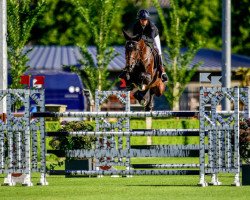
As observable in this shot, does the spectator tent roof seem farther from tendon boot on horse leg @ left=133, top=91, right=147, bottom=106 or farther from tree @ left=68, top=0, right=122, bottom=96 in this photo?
tendon boot on horse leg @ left=133, top=91, right=147, bottom=106

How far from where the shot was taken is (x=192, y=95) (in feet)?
180

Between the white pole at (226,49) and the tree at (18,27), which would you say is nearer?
the white pole at (226,49)

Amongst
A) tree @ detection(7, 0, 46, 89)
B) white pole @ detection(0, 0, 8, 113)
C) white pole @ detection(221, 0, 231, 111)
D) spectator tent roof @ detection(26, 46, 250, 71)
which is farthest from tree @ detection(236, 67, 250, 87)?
white pole @ detection(0, 0, 8, 113)

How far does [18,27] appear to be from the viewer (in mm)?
33375

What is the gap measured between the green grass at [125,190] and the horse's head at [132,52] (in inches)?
76.9

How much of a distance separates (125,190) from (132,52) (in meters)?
2.97

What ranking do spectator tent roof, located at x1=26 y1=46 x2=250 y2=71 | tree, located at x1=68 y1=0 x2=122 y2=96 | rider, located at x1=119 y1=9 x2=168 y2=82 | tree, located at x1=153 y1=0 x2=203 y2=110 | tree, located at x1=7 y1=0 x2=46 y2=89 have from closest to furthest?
rider, located at x1=119 y1=9 x2=168 y2=82 < tree, located at x1=7 y1=0 x2=46 y2=89 < tree, located at x1=68 y1=0 x2=122 y2=96 < tree, located at x1=153 y1=0 x2=203 y2=110 < spectator tent roof, located at x1=26 y1=46 x2=250 y2=71

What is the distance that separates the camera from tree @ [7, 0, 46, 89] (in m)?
33.0

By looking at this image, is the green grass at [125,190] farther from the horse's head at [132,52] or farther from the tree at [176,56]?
the tree at [176,56]

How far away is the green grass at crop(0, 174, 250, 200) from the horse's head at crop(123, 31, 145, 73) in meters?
1.95

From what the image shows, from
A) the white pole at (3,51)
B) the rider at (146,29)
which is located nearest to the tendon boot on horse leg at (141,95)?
the rider at (146,29)

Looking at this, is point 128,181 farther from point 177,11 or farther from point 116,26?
point 116,26

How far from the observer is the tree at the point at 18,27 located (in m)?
33.0

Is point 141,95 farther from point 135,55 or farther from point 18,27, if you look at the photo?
point 18,27
